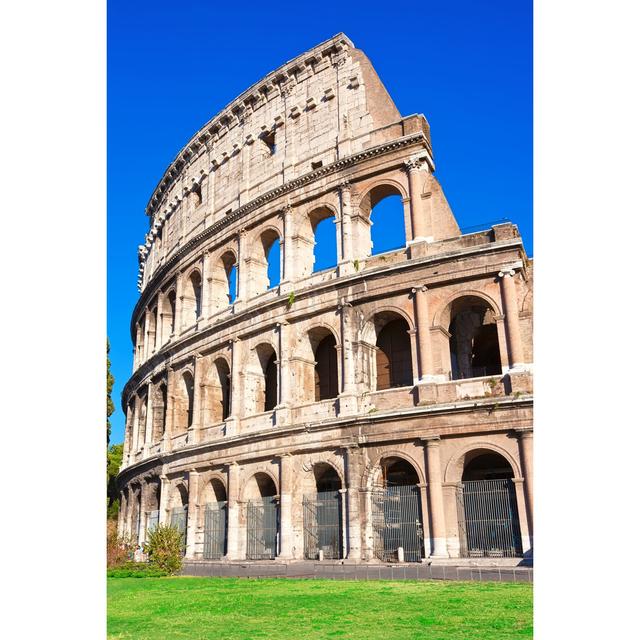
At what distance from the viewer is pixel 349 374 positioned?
16.0m

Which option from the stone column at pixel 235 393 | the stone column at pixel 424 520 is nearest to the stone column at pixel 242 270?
the stone column at pixel 235 393

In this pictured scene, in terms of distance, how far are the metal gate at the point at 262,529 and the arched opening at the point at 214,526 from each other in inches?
43.4

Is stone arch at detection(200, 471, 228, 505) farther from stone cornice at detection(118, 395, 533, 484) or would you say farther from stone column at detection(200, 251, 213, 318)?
stone column at detection(200, 251, 213, 318)

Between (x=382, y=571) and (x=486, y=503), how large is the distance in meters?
2.87

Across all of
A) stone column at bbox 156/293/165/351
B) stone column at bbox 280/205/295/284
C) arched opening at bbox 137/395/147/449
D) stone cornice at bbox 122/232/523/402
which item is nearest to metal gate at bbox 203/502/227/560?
stone cornice at bbox 122/232/523/402

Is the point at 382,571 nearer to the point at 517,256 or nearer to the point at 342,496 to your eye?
the point at 342,496

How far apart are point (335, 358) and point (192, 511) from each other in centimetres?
638

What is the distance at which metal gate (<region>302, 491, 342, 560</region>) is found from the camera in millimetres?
15172

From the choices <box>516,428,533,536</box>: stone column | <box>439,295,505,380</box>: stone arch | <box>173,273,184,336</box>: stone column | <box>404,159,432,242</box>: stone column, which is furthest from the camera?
<box>173,273,184,336</box>: stone column

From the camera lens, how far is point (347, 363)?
16.1m

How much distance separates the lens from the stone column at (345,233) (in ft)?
55.9

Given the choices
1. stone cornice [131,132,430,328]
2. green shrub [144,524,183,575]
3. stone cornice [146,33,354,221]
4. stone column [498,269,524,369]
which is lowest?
green shrub [144,524,183,575]

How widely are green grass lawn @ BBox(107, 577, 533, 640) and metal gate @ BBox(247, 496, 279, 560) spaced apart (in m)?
5.23
